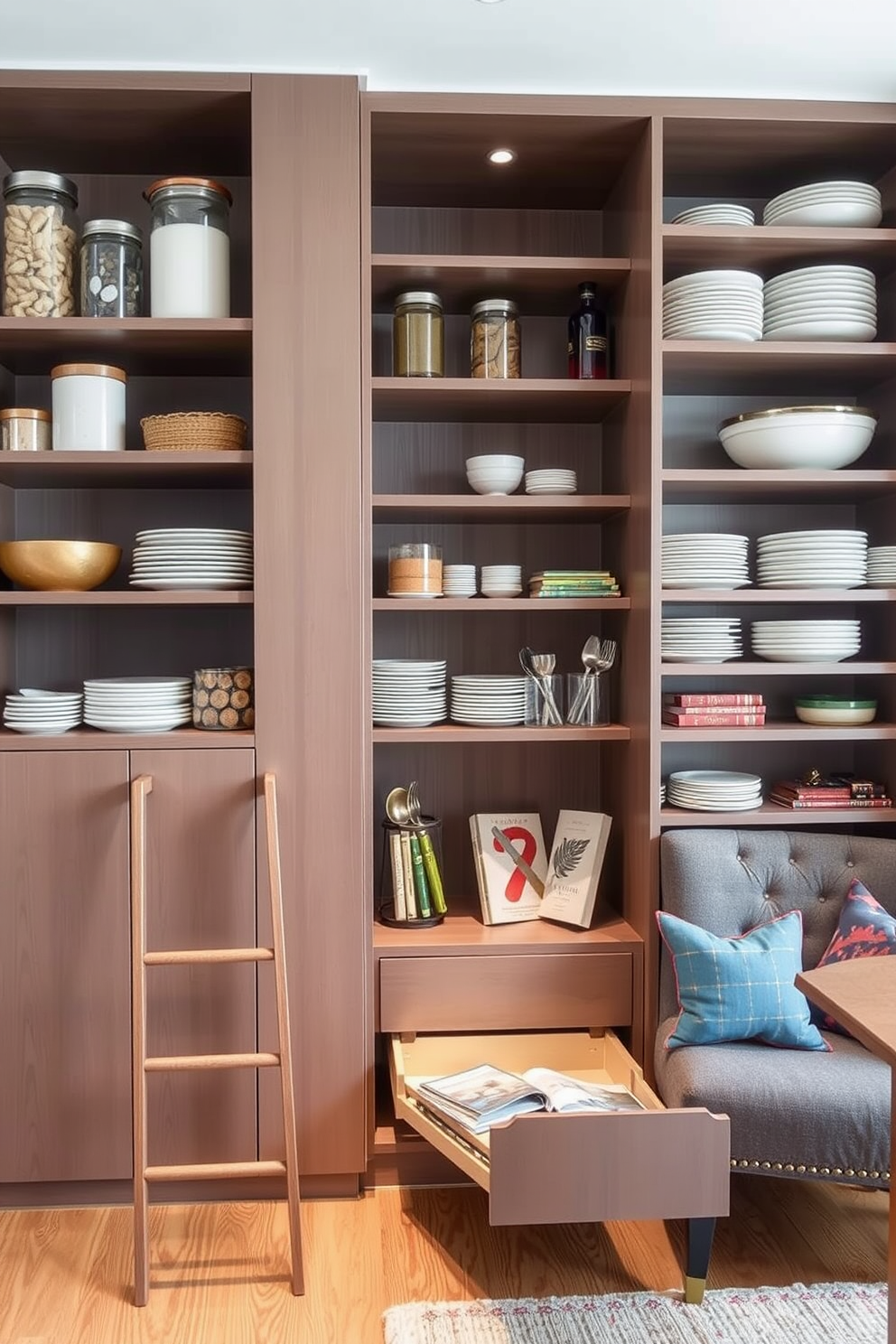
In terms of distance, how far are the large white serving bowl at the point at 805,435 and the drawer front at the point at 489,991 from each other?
1.26 meters

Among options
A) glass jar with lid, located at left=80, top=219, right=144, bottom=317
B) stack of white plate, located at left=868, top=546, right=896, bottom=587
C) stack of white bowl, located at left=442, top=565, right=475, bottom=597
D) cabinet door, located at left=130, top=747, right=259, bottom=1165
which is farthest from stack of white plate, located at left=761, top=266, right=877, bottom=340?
cabinet door, located at left=130, top=747, right=259, bottom=1165

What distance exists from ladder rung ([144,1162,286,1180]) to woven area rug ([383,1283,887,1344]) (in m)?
0.35

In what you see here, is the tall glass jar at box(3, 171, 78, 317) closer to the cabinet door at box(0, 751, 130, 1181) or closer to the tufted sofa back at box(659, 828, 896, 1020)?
the cabinet door at box(0, 751, 130, 1181)

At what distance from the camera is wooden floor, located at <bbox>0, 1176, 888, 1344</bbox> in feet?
6.51

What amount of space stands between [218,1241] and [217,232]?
7.25 ft

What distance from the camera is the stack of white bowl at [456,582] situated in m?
2.58

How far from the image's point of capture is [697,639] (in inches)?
99.3

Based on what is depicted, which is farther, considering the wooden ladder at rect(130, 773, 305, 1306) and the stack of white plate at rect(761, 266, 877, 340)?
the stack of white plate at rect(761, 266, 877, 340)

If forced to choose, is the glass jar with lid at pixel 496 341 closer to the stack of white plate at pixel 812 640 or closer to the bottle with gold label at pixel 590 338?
the bottle with gold label at pixel 590 338

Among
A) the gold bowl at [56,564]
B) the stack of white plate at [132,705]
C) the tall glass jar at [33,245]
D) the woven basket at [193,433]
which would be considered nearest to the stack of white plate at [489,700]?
the stack of white plate at [132,705]

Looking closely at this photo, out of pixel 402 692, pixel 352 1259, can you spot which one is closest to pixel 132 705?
pixel 402 692

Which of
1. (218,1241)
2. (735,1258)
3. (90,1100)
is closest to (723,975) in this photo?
(735,1258)

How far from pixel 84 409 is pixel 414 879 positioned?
4.36 feet

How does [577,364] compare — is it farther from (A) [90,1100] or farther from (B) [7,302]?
(A) [90,1100]
